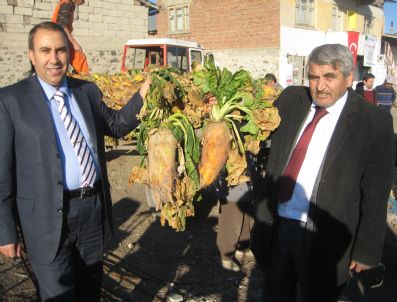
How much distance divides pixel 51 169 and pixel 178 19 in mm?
21636

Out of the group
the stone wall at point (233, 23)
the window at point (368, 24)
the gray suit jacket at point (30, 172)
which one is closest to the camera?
the gray suit jacket at point (30, 172)

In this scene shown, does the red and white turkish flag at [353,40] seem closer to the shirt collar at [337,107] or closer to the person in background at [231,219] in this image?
the person in background at [231,219]

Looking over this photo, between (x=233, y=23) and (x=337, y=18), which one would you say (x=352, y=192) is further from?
(x=337, y=18)

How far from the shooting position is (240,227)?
4.08 metres

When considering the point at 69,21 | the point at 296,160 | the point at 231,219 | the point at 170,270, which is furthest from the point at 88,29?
the point at 296,160

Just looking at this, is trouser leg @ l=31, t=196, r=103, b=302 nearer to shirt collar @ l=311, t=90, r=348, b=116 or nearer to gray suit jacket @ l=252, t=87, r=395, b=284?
gray suit jacket @ l=252, t=87, r=395, b=284

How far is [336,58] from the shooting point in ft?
7.35

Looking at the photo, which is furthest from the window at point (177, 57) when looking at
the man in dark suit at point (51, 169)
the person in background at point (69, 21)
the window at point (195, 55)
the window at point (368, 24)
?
the window at point (368, 24)

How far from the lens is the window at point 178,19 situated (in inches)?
869

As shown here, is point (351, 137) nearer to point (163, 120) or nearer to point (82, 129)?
point (163, 120)

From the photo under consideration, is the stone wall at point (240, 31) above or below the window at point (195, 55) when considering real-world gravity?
above

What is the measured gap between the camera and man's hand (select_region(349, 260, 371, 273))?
94.3 inches

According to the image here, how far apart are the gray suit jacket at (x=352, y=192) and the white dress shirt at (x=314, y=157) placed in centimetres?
4

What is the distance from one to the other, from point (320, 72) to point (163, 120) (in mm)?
964
